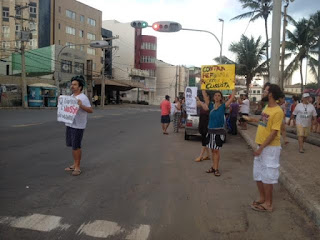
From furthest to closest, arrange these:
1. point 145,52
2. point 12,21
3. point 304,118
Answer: point 145,52 → point 12,21 → point 304,118

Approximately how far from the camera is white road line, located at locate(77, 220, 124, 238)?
364cm

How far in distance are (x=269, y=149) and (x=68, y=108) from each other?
12.3 ft

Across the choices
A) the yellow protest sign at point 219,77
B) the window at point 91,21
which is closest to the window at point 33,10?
the window at point 91,21

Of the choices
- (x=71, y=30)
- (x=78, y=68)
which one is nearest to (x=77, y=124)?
(x=78, y=68)

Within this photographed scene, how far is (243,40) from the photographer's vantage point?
3622 cm

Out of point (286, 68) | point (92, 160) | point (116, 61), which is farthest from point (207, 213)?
point (116, 61)

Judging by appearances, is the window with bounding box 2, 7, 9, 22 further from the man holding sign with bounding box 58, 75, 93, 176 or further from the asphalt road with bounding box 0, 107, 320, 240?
the man holding sign with bounding box 58, 75, 93, 176

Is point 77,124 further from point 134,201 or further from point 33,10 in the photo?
point 33,10

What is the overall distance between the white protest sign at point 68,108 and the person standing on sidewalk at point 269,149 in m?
3.37

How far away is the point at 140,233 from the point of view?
3.69 metres

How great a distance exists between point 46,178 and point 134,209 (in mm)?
2257

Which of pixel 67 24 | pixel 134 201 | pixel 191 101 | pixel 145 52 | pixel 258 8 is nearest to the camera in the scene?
pixel 134 201

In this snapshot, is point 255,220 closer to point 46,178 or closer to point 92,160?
point 46,178

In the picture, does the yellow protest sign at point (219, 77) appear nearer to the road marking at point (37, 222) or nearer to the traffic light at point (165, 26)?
the traffic light at point (165, 26)
